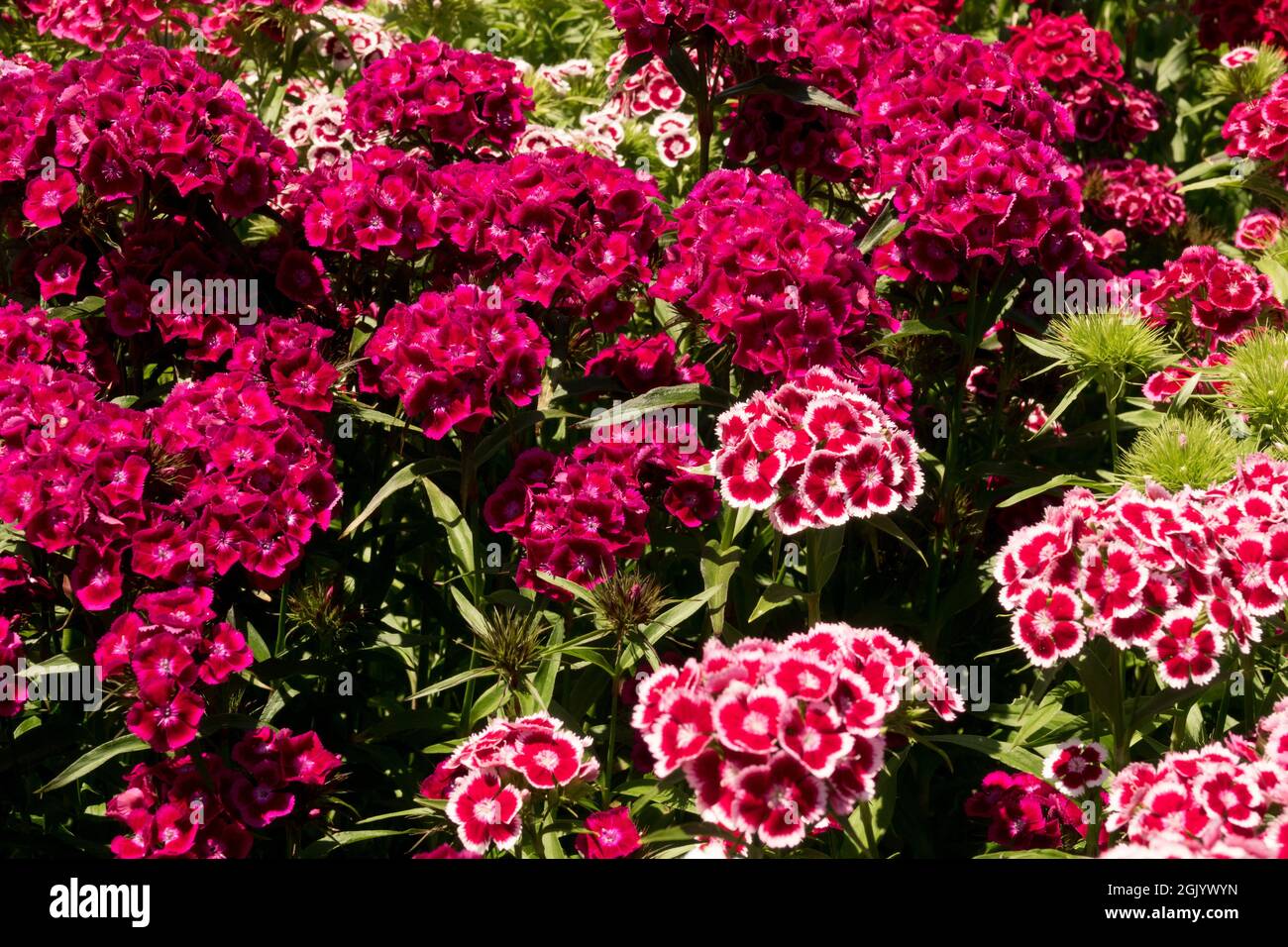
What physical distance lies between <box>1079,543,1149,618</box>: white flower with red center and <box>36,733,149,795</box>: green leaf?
2.13 meters

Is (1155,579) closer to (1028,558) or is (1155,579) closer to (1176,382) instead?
(1028,558)

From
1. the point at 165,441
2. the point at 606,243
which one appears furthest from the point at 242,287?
the point at 606,243

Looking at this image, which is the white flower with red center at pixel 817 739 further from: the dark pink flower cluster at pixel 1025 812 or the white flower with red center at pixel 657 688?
the dark pink flower cluster at pixel 1025 812

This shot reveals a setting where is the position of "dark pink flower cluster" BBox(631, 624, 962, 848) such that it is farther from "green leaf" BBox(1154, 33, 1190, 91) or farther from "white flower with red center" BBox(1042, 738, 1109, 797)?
"green leaf" BBox(1154, 33, 1190, 91)

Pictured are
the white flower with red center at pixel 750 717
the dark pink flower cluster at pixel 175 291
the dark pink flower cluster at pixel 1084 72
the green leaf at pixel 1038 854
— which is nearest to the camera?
the white flower with red center at pixel 750 717

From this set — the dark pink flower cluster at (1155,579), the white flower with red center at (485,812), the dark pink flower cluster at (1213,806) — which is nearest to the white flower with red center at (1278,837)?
the dark pink flower cluster at (1213,806)

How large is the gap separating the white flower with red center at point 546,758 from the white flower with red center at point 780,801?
584 mm

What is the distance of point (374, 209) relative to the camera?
13.1ft

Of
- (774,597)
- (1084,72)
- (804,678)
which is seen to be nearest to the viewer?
(804,678)

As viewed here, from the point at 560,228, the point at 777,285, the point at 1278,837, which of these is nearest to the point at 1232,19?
the point at 777,285

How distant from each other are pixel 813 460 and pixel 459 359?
0.94 meters

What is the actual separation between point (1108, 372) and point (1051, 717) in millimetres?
910

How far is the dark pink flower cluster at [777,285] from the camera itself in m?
3.60

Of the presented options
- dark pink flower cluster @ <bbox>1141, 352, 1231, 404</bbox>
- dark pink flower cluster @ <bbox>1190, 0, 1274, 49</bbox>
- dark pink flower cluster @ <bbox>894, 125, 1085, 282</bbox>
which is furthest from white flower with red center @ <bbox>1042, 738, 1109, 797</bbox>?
dark pink flower cluster @ <bbox>1190, 0, 1274, 49</bbox>
